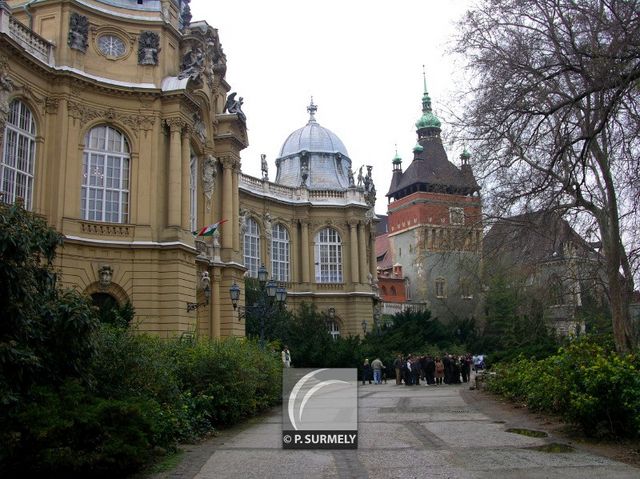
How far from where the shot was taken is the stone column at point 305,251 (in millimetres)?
49812

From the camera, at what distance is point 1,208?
1012cm

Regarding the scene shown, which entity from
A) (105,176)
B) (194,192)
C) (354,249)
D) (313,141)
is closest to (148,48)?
(105,176)

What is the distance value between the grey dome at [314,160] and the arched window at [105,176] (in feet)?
90.8

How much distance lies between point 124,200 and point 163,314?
4.75m

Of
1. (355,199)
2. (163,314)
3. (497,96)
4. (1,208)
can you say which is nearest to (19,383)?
(1,208)

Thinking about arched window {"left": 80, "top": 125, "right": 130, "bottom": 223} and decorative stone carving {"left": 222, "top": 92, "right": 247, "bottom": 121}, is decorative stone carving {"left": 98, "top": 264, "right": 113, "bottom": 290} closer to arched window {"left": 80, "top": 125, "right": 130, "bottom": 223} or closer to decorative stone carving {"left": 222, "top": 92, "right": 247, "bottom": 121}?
arched window {"left": 80, "top": 125, "right": 130, "bottom": 223}

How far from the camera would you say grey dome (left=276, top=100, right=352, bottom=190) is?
54.6 meters

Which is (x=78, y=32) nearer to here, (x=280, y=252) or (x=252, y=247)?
(x=252, y=247)

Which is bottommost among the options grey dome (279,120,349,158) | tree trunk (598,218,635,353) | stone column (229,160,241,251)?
tree trunk (598,218,635,353)

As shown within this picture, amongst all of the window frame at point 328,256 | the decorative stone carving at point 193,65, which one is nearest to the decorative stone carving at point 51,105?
the decorative stone carving at point 193,65

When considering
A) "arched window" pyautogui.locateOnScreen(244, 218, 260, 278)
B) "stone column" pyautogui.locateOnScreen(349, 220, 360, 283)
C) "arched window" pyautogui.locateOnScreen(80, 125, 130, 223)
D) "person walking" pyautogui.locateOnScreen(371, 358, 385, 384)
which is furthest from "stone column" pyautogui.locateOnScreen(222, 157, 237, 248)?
"stone column" pyautogui.locateOnScreen(349, 220, 360, 283)

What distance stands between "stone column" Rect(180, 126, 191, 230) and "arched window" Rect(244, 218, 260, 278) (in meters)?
18.8

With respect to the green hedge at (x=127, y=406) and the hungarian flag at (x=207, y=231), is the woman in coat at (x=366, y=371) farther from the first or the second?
the green hedge at (x=127, y=406)

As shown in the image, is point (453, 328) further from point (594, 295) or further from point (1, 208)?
point (1, 208)
